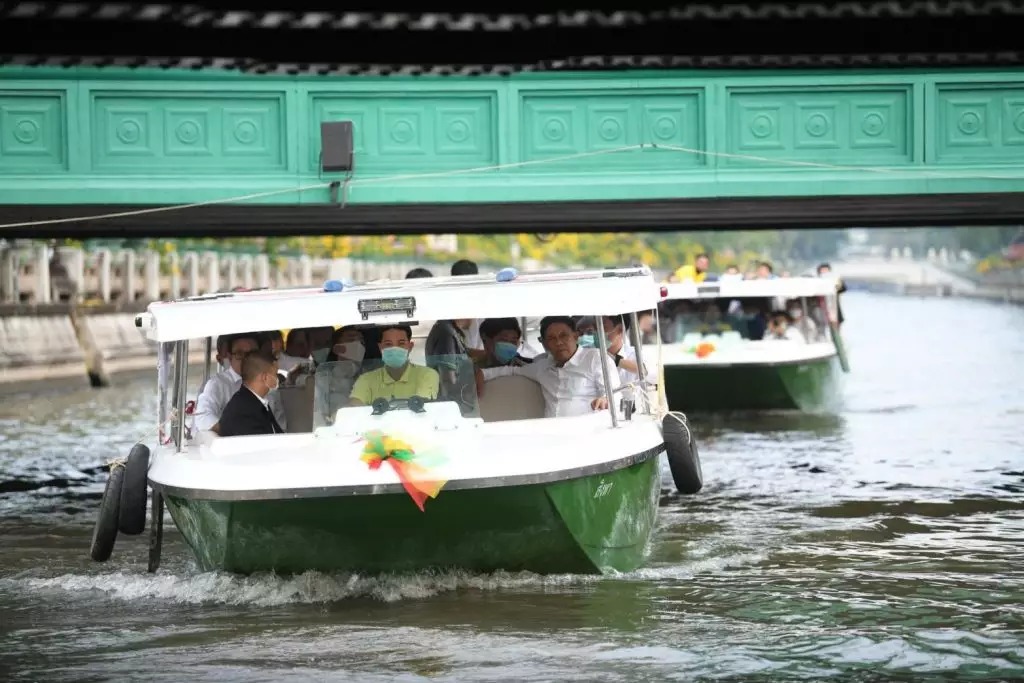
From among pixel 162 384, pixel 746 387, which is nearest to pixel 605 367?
pixel 162 384

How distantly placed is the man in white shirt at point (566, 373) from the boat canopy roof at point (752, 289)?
36.7 feet

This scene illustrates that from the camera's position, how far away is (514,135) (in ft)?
54.3

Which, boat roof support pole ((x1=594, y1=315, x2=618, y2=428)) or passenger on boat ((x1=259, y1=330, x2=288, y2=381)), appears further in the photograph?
passenger on boat ((x1=259, y1=330, x2=288, y2=381))

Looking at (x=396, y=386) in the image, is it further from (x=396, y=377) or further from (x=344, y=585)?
(x=344, y=585)

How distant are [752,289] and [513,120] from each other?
8.56 m

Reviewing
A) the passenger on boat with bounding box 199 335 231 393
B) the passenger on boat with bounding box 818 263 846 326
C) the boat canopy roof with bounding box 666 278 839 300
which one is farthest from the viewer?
the passenger on boat with bounding box 818 263 846 326

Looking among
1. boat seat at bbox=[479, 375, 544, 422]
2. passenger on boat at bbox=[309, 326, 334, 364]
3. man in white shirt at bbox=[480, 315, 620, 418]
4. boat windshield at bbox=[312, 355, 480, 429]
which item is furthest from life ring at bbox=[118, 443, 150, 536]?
man in white shirt at bbox=[480, 315, 620, 418]

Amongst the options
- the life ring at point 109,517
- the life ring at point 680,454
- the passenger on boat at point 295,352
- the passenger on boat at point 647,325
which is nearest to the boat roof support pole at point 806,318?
the passenger on boat at point 647,325

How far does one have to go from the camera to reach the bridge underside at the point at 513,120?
16422 millimetres

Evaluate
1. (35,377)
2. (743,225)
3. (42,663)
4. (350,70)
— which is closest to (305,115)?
(350,70)

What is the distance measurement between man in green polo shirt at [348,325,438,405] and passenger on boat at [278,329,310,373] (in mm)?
1411

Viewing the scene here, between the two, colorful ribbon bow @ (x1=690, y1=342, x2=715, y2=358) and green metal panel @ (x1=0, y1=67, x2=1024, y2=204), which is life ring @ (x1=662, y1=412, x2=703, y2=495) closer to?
green metal panel @ (x1=0, y1=67, x2=1024, y2=204)

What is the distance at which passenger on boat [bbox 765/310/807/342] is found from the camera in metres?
25.9

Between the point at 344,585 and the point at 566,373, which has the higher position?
the point at 566,373
